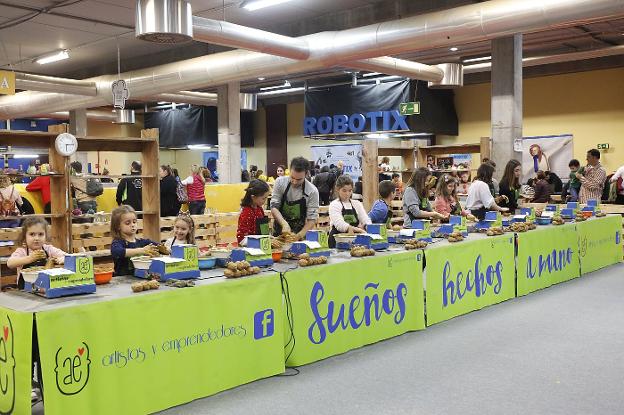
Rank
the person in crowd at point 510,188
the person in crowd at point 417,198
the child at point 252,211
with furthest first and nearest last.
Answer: the person in crowd at point 510,188, the person in crowd at point 417,198, the child at point 252,211

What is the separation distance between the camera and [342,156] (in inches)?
657

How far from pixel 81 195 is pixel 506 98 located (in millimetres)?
6351

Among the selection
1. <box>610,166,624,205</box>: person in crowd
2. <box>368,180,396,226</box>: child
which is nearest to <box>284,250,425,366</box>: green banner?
<box>368,180,396,226</box>: child

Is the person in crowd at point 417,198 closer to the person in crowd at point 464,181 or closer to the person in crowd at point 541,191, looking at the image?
the person in crowd at point 464,181

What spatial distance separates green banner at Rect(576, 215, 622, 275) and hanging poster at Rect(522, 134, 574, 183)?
21.0 ft

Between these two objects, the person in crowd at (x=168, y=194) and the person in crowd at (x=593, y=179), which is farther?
the person in crowd at (x=593, y=179)

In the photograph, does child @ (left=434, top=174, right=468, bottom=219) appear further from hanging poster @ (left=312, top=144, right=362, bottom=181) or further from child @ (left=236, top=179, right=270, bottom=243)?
hanging poster @ (left=312, top=144, right=362, bottom=181)

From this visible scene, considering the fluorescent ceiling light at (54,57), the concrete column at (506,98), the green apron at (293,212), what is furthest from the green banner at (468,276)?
the fluorescent ceiling light at (54,57)

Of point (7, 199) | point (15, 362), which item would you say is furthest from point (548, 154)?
point (15, 362)

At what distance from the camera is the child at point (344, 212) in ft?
18.1

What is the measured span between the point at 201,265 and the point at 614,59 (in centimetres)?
1246

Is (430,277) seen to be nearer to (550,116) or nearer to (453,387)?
(453,387)

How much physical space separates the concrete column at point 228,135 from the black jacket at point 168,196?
5053 millimetres

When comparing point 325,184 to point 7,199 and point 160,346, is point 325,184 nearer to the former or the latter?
point 7,199
